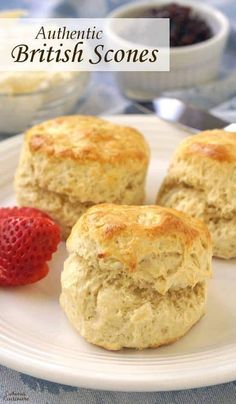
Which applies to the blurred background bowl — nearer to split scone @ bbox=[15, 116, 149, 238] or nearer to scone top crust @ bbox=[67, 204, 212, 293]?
split scone @ bbox=[15, 116, 149, 238]

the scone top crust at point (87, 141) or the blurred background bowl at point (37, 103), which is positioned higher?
the scone top crust at point (87, 141)

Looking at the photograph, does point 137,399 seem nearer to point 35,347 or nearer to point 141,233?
point 35,347

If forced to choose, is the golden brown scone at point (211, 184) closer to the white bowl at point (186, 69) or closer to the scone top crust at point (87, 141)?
the scone top crust at point (87, 141)

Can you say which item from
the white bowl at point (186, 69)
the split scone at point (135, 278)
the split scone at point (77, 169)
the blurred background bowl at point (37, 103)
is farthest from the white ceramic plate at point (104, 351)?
the white bowl at point (186, 69)

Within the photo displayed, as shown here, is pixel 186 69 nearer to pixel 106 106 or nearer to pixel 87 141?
pixel 106 106

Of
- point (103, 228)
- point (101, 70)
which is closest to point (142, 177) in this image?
point (103, 228)
